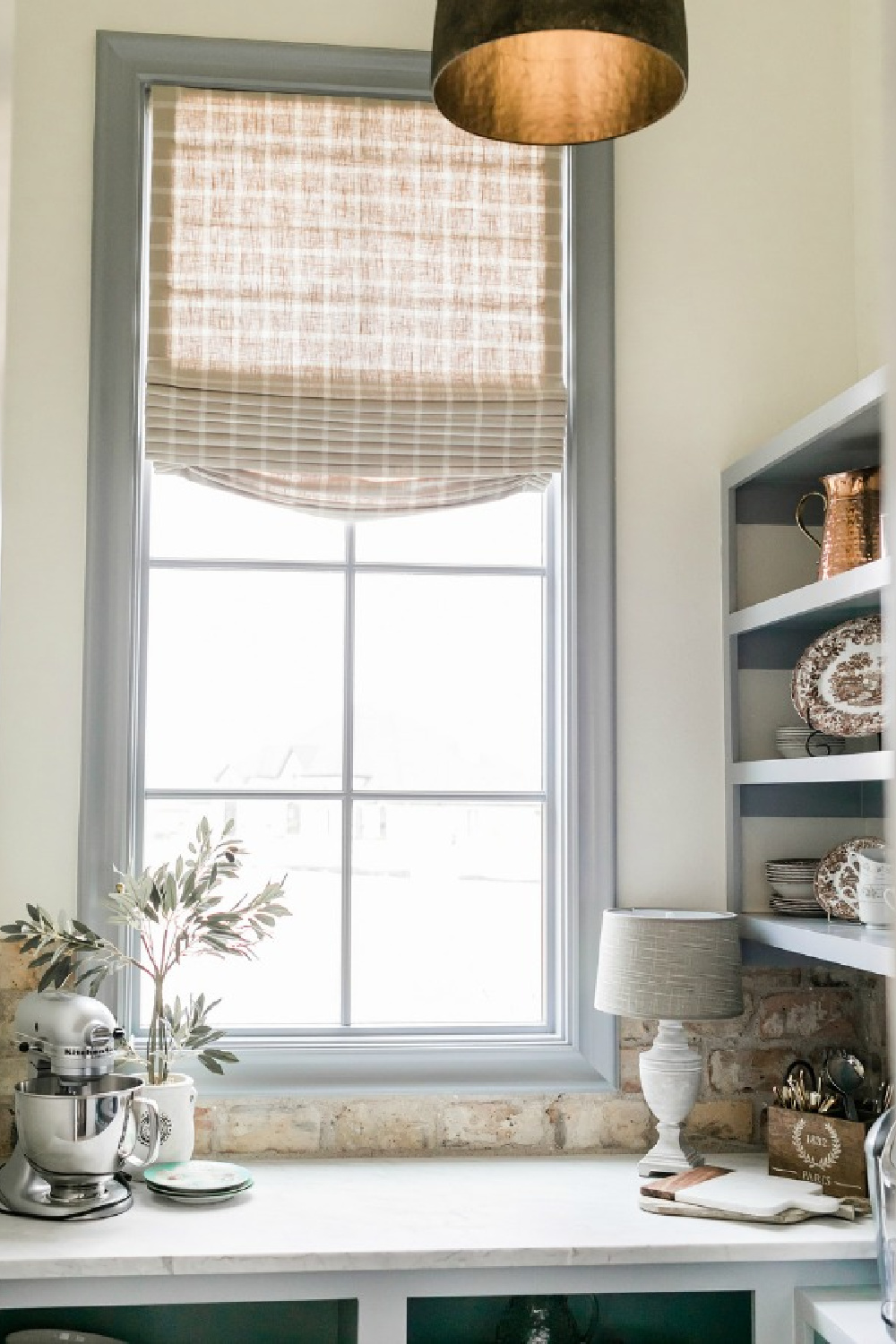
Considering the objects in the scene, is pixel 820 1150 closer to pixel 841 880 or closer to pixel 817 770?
pixel 841 880

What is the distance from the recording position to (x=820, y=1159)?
2.48 metres

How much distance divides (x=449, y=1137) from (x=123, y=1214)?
0.74m

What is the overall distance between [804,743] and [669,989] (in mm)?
639

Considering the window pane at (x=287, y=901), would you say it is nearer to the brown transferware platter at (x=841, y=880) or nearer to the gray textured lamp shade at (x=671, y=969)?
the gray textured lamp shade at (x=671, y=969)

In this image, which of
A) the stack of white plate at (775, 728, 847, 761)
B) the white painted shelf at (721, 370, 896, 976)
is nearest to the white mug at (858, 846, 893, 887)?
the white painted shelf at (721, 370, 896, 976)

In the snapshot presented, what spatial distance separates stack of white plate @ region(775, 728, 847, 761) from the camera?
2.81 metres

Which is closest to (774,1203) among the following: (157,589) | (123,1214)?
(123,1214)

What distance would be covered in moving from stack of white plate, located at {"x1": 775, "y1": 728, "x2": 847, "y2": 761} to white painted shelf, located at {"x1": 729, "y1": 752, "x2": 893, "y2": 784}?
6cm

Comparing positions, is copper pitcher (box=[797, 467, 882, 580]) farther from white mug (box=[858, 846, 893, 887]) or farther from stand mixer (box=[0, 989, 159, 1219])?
stand mixer (box=[0, 989, 159, 1219])

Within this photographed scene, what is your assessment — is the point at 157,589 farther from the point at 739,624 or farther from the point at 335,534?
the point at 739,624

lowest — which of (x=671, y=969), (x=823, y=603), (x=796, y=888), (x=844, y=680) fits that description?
(x=671, y=969)

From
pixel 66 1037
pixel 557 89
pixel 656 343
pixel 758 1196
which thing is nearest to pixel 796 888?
pixel 758 1196

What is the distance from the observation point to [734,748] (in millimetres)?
2926

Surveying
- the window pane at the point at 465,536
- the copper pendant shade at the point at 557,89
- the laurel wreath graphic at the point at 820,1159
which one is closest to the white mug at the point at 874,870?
the laurel wreath graphic at the point at 820,1159
